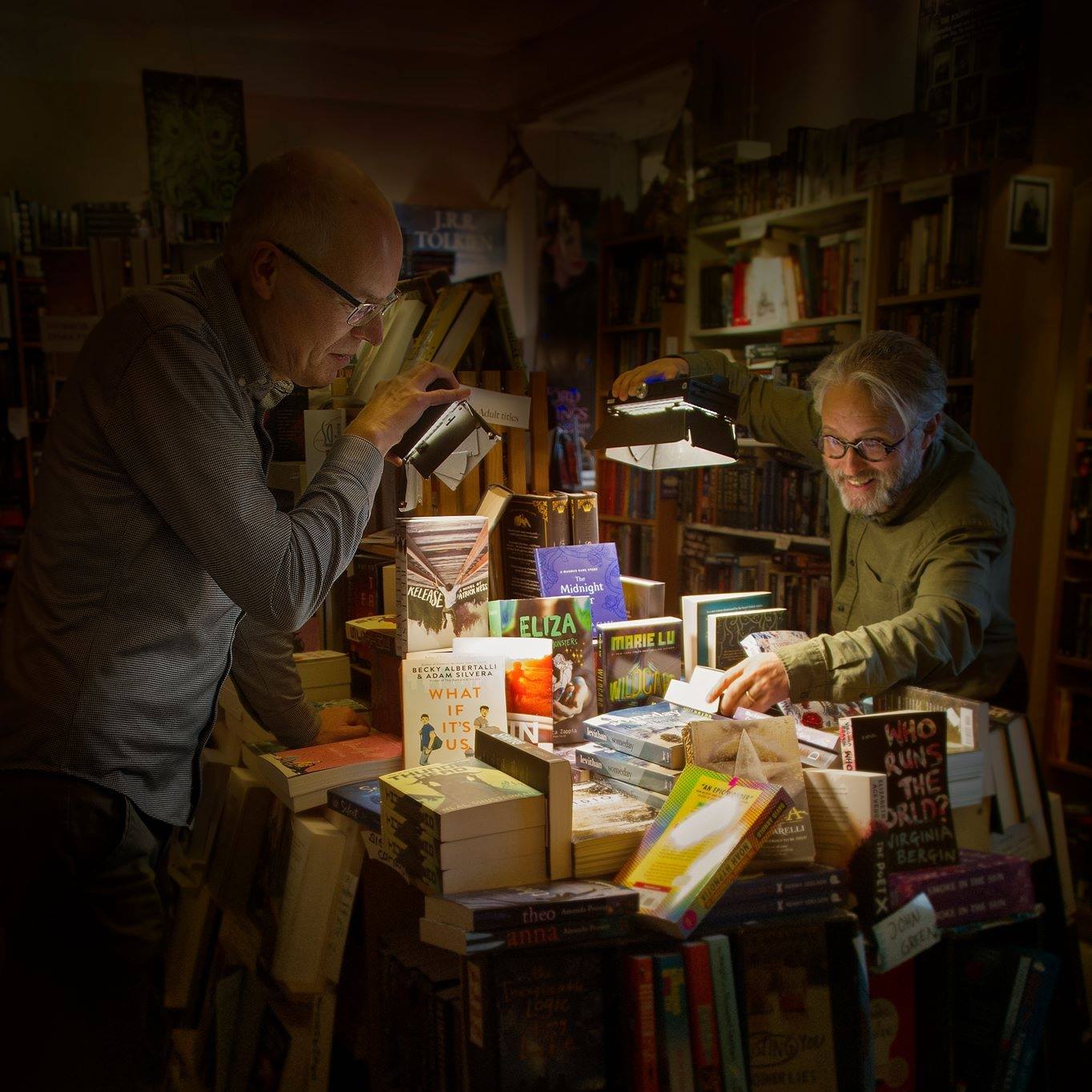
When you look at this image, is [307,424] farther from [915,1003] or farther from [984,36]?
[984,36]

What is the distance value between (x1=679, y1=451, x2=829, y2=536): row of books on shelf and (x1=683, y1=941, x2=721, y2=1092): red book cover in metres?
2.70

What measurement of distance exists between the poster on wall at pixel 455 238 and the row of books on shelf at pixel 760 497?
8.03ft

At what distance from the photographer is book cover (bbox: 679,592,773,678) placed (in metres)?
1.92

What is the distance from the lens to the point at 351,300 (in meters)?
1.27

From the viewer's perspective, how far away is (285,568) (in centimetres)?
115

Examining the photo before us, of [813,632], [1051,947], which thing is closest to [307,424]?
[1051,947]

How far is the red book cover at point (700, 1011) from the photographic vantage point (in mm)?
1262

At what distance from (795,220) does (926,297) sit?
2.63ft

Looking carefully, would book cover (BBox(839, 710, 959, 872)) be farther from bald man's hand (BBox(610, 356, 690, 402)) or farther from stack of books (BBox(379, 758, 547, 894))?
bald man's hand (BBox(610, 356, 690, 402))

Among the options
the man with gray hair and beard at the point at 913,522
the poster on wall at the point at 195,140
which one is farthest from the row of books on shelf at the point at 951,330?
the poster on wall at the point at 195,140

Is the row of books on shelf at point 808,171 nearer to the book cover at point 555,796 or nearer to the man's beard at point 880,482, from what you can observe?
the man's beard at point 880,482

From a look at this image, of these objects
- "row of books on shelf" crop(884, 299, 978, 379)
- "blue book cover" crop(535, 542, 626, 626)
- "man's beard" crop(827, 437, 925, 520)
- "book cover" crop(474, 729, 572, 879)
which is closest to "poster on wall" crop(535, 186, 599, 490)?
"row of books on shelf" crop(884, 299, 978, 379)

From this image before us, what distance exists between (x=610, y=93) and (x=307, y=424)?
162 inches

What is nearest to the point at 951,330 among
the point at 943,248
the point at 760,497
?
the point at 943,248
